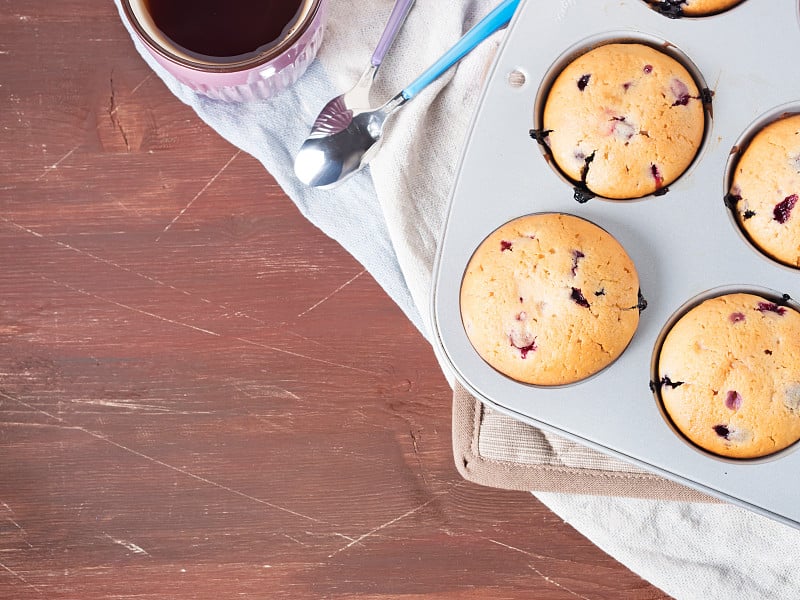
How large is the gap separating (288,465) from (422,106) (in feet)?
1.92

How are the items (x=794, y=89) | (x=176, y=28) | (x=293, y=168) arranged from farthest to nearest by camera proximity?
1. (x=293, y=168)
2. (x=176, y=28)
3. (x=794, y=89)

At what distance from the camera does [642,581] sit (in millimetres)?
1203

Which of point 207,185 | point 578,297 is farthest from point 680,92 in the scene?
point 207,185

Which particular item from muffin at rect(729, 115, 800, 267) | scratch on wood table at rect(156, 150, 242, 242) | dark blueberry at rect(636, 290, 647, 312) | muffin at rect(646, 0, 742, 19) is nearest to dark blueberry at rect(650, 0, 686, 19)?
muffin at rect(646, 0, 742, 19)

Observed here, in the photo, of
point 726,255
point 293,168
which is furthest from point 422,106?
point 726,255

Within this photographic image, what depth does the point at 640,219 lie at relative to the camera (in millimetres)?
957

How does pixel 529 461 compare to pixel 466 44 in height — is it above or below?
below

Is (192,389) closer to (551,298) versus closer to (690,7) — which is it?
(551,298)

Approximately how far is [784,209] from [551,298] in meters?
0.30

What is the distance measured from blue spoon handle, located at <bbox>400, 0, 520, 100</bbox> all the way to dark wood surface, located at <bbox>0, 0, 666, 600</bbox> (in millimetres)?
265

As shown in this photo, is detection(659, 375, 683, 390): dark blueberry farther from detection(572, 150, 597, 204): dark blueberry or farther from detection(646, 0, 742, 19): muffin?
detection(646, 0, 742, 19): muffin

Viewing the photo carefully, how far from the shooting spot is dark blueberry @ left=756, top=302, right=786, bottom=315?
0.94 metres

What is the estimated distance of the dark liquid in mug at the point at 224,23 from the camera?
1.04 meters

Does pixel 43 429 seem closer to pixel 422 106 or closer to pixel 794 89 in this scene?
pixel 422 106
